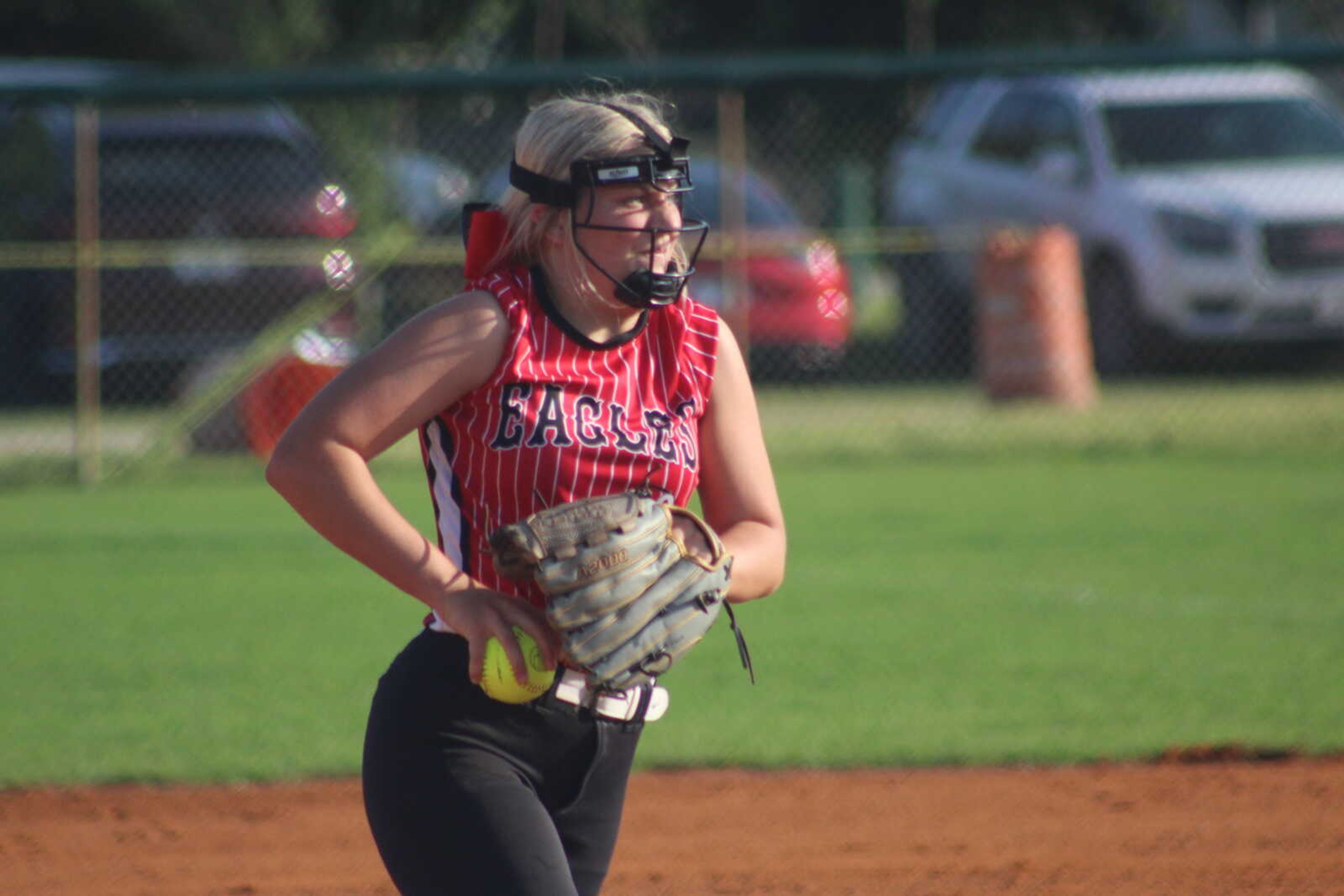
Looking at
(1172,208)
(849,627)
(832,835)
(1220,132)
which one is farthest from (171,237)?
(832,835)

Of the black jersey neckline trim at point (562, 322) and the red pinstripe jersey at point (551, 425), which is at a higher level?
the black jersey neckline trim at point (562, 322)

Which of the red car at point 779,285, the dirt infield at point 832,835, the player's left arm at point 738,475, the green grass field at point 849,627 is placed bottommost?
the green grass field at point 849,627

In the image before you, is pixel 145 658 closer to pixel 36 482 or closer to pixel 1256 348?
pixel 36 482

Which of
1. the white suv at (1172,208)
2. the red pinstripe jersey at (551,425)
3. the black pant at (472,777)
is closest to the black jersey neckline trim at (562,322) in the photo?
the red pinstripe jersey at (551,425)

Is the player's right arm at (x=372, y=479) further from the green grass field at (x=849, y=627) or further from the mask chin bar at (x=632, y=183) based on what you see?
the green grass field at (x=849, y=627)

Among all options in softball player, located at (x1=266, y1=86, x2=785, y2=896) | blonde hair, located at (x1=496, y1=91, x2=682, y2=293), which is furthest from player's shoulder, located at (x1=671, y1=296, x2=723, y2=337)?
blonde hair, located at (x1=496, y1=91, x2=682, y2=293)

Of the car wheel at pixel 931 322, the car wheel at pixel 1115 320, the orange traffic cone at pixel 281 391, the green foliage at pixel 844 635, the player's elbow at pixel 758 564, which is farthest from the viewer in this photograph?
the car wheel at pixel 931 322

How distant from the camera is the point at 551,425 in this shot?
2721mm

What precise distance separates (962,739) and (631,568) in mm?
3236

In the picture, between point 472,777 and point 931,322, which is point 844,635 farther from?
point 931,322

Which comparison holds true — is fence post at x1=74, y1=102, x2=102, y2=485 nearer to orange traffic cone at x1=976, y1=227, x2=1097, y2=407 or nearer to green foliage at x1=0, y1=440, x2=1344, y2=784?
green foliage at x1=0, y1=440, x2=1344, y2=784

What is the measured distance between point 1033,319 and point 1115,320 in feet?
2.09

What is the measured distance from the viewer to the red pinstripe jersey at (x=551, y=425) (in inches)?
107

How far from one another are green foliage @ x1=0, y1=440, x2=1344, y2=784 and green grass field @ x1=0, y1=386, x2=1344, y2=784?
0.05ft
